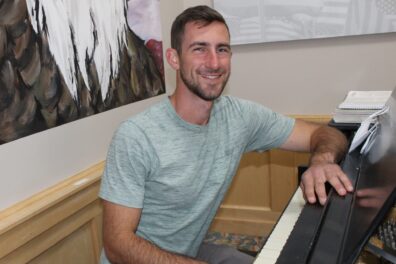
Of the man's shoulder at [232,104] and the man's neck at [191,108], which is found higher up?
the man's neck at [191,108]

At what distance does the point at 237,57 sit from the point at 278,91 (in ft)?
1.01

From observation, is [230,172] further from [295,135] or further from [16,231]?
[16,231]

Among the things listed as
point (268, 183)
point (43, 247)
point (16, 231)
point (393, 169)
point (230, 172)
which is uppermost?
point (393, 169)

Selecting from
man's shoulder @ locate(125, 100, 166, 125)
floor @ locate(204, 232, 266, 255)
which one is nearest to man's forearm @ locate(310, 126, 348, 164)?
man's shoulder @ locate(125, 100, 166, 125)

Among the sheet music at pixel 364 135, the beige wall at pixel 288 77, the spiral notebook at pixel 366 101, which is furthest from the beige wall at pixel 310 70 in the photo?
the sheet music at pixel 364 135

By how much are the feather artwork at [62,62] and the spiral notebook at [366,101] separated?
929 mm

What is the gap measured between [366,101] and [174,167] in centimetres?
86

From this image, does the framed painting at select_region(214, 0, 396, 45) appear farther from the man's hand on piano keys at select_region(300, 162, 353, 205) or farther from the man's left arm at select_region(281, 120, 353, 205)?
the man's hand on piano keys at select_region(300, 162, 353, 205)

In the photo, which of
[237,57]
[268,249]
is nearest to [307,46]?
[237,57]

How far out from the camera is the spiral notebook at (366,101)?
4.95 ft

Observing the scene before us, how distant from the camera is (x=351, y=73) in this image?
84.0 inches

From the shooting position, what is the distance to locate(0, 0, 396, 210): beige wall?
160cm

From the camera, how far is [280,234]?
92cm

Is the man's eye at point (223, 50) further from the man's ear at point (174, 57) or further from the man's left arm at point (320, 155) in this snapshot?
the man's left arm at point (320, 155)
